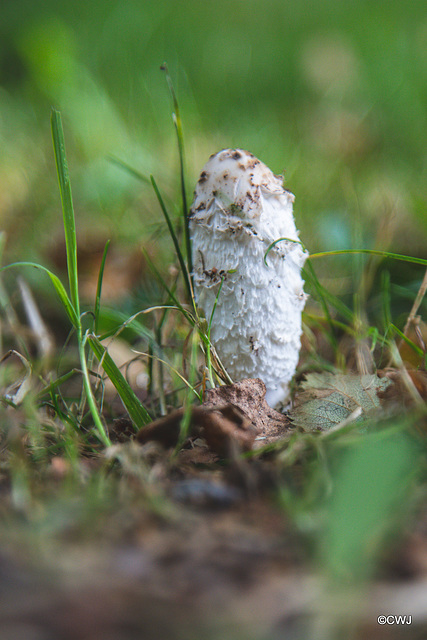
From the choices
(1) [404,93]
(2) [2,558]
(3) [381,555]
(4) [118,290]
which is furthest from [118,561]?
(1) [404,93]

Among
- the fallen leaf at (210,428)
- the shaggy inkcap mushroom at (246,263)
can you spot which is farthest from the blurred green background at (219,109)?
the fallen leaf at (210,428)

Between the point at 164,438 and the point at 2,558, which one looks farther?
the point at 164,438

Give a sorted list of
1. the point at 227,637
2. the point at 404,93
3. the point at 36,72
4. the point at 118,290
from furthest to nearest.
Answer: the point at 404,93 < the point at 36,72 < the point at 118,290 < the point at 227,637

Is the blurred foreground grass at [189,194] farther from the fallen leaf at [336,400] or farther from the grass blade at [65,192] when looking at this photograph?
the grass blade at [65,192]

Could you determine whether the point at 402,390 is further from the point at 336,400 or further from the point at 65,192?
the point at 65,192

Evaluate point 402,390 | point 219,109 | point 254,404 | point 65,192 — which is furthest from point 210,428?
point 219,109

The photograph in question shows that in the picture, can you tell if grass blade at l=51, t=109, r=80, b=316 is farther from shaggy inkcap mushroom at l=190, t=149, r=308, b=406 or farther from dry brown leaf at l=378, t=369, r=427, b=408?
dry brown leaf at l=378, t=369, r=427, b=408

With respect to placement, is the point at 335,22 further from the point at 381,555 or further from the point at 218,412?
the point at 381,555
